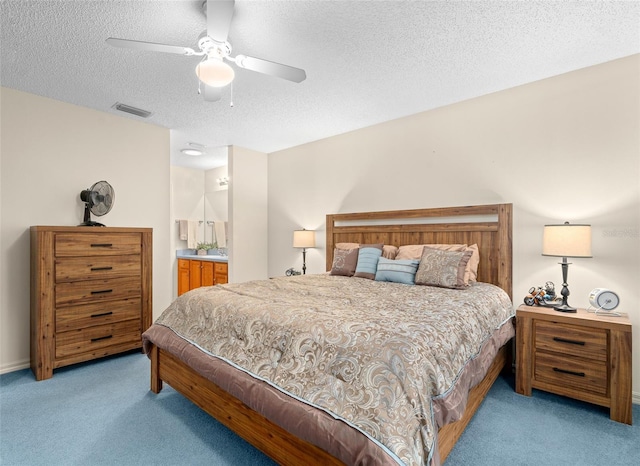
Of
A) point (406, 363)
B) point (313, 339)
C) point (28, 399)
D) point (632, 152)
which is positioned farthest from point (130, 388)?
point (632, 152)

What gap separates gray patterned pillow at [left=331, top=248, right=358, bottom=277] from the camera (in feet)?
11.3

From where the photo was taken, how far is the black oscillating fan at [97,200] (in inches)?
126

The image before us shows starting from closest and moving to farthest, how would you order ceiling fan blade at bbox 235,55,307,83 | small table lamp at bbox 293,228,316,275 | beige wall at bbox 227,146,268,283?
ceiling fan blade at bbox 235,55,307,83 → small table lamp at bbox 293,228,316,275 → beige wall at bbox 227,146,268,283

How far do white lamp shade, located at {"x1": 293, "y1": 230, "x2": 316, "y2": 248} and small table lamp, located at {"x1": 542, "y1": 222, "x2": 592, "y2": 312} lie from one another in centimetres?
270

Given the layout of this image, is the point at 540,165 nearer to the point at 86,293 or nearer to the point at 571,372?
the point at 571,372

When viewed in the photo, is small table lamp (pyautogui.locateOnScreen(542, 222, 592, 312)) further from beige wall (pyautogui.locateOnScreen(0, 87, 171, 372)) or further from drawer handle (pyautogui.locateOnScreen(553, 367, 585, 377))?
beige wall (pyautogui.locateOnScreen(0, 87, 171, 372))

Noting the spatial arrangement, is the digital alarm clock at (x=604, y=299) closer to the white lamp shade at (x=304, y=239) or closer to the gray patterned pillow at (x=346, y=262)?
the gray patterned pillow at (x=346, y=262)

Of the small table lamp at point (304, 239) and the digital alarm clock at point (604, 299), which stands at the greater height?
the small table lamp at point (304, 239)

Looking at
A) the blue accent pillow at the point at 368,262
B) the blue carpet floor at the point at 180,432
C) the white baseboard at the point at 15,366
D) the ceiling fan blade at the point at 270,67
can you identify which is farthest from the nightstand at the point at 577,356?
the white baseboard at the point at 15,366

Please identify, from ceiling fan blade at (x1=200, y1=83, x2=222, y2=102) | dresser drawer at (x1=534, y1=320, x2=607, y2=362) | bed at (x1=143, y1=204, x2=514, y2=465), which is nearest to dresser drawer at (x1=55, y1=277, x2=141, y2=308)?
bed at (x1=143, y1=204, x2=514, y2=465)

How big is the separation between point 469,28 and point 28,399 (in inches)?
162

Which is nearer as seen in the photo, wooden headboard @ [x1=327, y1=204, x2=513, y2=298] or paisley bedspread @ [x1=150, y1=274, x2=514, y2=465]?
paisley bedspread @ [x1=150, y1=274, x2=514, y2=465]

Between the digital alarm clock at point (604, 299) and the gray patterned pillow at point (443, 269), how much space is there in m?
0.85

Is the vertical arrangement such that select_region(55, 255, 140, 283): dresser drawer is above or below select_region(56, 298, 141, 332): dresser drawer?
above
